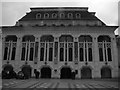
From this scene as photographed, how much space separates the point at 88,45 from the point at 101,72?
24.7ft

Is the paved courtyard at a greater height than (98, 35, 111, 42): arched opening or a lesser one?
lesser

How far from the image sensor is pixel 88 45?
37500 mm

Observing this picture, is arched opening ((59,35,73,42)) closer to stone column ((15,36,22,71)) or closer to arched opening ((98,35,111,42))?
arched opening ((98,35,111,42))

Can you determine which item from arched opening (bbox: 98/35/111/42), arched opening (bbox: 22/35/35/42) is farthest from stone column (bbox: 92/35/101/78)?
arched opening (bbox: 22/35/35/42)

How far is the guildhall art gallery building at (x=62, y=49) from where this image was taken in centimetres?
3603

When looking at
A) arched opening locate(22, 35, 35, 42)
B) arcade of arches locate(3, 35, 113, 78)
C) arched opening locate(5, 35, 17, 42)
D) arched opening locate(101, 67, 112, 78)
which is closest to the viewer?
arcade of arches locate(3, 35, 113, 78)

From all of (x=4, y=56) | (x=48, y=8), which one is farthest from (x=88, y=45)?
(x=4, y=56)

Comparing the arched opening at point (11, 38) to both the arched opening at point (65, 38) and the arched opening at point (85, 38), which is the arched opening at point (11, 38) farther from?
the arched opening at point (85, 38)

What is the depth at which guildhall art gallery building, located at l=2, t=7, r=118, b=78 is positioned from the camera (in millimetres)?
36031

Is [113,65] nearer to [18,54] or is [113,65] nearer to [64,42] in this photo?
[64,42]

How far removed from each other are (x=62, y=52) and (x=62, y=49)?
76 cm

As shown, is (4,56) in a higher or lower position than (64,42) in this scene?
Result: lower

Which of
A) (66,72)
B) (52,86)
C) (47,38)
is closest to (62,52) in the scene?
(66,72)

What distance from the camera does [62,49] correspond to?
123 feet
